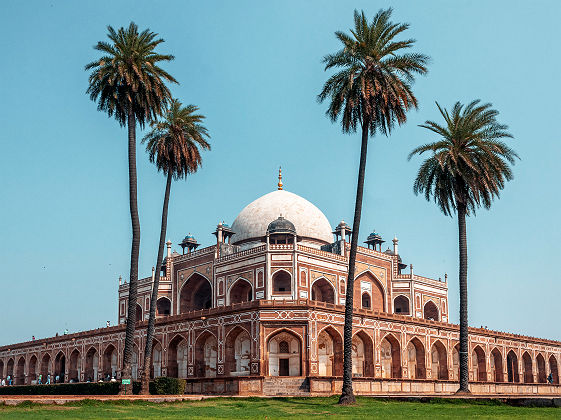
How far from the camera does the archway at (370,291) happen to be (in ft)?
189

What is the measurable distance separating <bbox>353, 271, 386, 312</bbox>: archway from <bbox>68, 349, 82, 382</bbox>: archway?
26231 millimetres

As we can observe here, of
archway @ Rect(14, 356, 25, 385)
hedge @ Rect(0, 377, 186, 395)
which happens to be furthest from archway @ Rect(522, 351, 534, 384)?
archway @ Rect(14, 356, 25, 385)

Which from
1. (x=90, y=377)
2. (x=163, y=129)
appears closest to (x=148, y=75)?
(x=163, y=129)

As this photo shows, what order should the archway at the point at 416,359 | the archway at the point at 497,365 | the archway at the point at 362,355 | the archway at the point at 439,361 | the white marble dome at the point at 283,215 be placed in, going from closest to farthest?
the archway at the point at 362,355 → the archway at the point at 416,359 → the archway at the point at 439,361 → the archway at the point at 497,365 → the white marble dome at the point at 283,215

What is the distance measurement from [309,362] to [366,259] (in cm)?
2024

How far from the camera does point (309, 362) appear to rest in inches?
1591

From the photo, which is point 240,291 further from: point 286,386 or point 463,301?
point 463,301

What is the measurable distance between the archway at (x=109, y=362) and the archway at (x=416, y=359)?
2476 centimetres

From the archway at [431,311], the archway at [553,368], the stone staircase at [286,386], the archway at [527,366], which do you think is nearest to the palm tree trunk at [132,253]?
the stone staircase at [286,386]

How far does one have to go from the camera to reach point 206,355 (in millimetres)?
47188

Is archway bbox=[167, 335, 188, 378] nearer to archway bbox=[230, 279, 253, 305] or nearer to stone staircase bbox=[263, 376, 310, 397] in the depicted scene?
archway bbox=[230, 279, 253, 305]

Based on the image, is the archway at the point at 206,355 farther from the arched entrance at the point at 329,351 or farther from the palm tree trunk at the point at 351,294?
the palm tree trunk at the point at 351,294

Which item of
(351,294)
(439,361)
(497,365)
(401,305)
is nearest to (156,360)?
(439,361)

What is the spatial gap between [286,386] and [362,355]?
9777 millimetres
